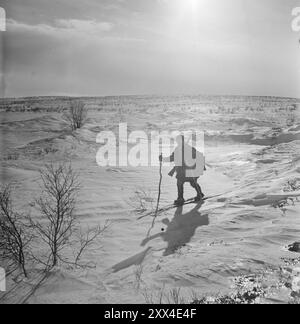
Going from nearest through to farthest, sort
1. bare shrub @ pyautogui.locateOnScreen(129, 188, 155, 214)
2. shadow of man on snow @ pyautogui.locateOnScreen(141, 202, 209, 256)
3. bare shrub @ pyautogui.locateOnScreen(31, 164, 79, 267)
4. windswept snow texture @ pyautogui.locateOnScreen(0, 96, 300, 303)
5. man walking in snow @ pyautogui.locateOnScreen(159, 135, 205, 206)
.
Answer: 1. windswept snow texture @ pyautogui.locateOnScreen(0, 96, 300, 303)
2. bare shrub @ pyautogui.locateOnScreen(31, 164, 79, 267)
3. shadow of man on snow @ pyautogui.locateOnScreen(141, 202, 209, 256)
4. bare shrub @ pyautogui.locateOnScreen(129, 188, 155, 214)
5. man walking in snow @ pyautogui.locateOnScreen(159, 135, 205, 206)

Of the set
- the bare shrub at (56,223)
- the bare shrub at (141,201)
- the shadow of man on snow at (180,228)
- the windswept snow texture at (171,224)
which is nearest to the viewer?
the windswept snow texture at (171,224)

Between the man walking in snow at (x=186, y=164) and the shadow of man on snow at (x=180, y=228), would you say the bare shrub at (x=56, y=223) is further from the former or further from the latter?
the man walking in snow at (x=186, y=164)

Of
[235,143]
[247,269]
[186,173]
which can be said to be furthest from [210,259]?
[235,143]

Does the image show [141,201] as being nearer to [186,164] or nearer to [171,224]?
[186,164]

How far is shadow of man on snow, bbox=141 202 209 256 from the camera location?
5.40 m

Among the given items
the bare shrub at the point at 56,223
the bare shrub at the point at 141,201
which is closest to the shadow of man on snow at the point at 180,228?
the bare shrub at the point at 141,201

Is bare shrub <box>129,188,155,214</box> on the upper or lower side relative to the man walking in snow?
lower

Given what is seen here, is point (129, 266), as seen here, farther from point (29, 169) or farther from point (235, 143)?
point (235, 143)

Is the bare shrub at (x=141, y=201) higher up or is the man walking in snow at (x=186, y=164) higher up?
the man walking in snow at (x=186, y=164)

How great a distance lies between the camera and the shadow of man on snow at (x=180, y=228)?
540cm

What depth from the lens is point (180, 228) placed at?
6.12 meters

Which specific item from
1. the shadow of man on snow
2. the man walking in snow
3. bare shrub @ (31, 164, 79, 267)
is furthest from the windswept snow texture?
the man walking in snow

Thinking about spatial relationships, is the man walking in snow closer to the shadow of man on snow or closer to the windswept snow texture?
the windswept snow texture

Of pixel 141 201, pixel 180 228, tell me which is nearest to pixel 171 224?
pixel 180 228
